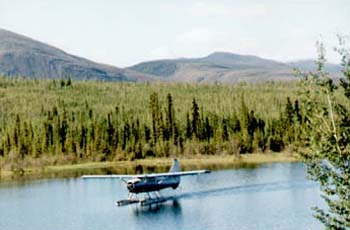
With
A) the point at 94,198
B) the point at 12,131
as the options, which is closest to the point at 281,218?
the point at 94,198

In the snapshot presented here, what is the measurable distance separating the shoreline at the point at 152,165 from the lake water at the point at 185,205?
58.7 feet

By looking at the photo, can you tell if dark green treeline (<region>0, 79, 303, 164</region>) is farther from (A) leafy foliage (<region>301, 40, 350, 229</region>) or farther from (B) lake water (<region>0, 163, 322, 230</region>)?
(A) leafy foliage (<region>301, 40, 350, 229</region>)

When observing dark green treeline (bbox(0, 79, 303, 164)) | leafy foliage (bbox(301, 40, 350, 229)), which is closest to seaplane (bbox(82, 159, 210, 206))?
leafy foliage (bbox(301, 40, 350, 229))

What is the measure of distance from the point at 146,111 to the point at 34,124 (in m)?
32.0

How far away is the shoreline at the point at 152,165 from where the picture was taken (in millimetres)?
110562

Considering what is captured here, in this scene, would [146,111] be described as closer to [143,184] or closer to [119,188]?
[119,188]

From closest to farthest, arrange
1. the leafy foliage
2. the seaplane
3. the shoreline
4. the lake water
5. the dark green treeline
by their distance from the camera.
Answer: the leafy foliage
the lake water
the seaplane
the shoreline
the dark green treeline

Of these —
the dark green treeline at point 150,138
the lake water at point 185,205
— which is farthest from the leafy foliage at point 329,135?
the dark green treeline at point 150,138

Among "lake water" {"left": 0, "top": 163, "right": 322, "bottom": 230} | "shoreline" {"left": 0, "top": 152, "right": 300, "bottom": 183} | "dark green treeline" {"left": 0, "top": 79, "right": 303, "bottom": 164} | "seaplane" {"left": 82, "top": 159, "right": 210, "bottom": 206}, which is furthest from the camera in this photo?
"dark green treeline" {"left": 0, "top": 79, "right": 303, "bottom": 164}

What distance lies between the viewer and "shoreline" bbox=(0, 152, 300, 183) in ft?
363

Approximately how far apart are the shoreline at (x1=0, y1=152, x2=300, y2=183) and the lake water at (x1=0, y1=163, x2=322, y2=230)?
17885 mm

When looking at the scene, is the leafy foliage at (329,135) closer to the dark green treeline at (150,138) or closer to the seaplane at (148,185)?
the seaplane at (148,185)

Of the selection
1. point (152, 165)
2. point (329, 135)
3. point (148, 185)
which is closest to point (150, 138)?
point (152, 165)

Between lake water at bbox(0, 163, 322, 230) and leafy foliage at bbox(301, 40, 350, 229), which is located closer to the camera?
leafy foliage at bbox(301, 40, 350, 229)
